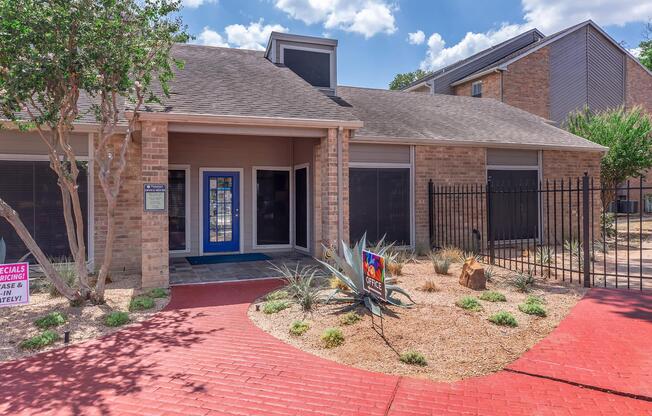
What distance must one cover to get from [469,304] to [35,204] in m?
8.56

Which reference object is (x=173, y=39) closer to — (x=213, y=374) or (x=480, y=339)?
(x=213, y=374)

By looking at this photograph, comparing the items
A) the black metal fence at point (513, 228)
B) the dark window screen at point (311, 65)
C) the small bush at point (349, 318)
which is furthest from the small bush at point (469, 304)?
the dark window screen at point (311, 65)

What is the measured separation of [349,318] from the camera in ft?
18.8

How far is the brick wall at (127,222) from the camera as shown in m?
9.34

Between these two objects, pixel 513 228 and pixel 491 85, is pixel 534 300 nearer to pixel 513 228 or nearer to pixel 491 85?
pixel 513 228

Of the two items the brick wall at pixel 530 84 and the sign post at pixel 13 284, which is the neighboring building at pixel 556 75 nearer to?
the brick wall at pixel 530 84

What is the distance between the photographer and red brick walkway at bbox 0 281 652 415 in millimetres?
3697

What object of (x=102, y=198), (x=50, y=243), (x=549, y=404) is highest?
(x=102, y=198)

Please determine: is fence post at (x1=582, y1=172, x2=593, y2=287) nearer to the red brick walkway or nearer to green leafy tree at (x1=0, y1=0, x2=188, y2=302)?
the red brick walkway

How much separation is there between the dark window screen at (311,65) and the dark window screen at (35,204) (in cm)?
711

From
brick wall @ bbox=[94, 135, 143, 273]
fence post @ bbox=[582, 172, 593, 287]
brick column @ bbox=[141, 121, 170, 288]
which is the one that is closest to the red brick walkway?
fence post @ bbox=[582, 172, 593, 287]

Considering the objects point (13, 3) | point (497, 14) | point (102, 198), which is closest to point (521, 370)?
point (13, 3)

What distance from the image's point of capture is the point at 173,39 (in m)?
7.32

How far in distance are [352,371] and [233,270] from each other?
562 cm
